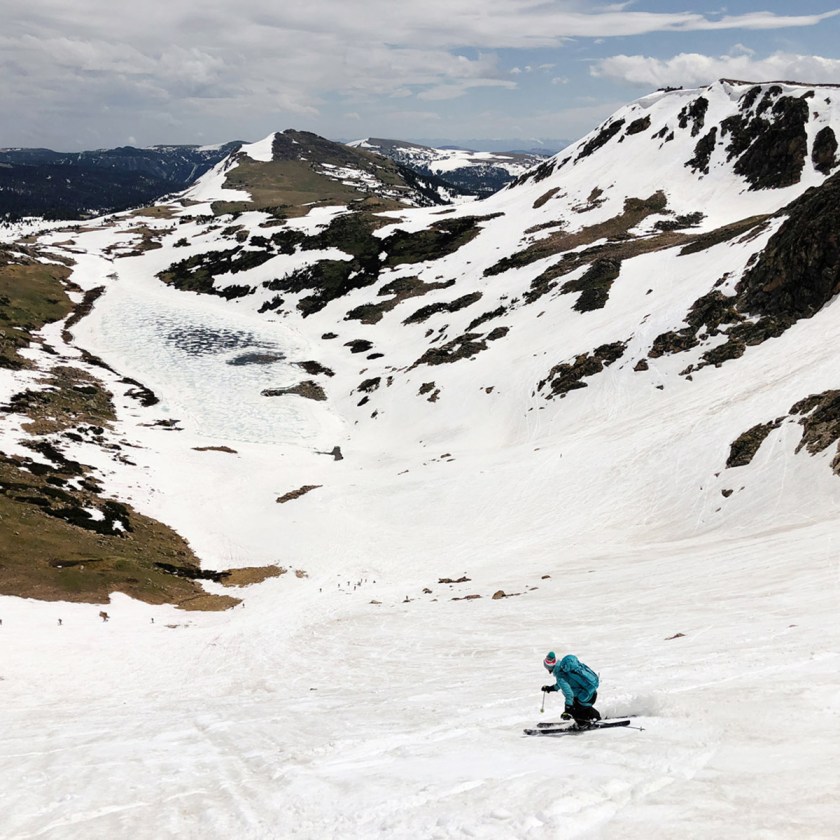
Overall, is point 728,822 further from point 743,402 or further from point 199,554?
point 199,554

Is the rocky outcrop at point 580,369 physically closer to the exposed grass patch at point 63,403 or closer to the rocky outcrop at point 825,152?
the exposed grass patch at point 63,403

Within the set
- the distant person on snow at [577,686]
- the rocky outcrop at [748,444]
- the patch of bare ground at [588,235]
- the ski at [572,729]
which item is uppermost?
the patch of bare ground at [588,235]

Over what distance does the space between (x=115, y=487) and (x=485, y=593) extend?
106 feet

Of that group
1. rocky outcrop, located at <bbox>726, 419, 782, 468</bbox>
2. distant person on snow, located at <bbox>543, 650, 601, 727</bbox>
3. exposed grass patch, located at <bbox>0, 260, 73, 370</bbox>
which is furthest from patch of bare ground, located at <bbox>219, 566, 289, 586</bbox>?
exposed grass patch, located at <bbox>0, 260, 73, 370</bbox>

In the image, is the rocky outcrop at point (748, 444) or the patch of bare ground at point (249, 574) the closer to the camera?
the rocky outcrop at point (748, 444)

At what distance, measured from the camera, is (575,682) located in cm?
1120

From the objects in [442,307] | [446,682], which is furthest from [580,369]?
[442,307]

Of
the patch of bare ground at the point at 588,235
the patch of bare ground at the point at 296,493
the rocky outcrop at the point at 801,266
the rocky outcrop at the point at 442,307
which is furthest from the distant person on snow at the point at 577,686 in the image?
the patch of bare ground at the point at 588,235

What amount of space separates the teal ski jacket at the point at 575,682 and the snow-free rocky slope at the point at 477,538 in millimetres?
945

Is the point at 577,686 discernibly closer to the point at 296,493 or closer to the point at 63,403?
the point at 296,493

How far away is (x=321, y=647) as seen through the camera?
2347cm

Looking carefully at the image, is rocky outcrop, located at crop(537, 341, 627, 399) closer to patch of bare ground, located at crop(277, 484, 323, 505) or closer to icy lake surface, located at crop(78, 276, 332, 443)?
patch of bare ground, located at crop(277, 484, 323, 505)

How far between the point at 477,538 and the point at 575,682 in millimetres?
25446

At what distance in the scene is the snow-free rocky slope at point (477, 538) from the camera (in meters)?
9.59
